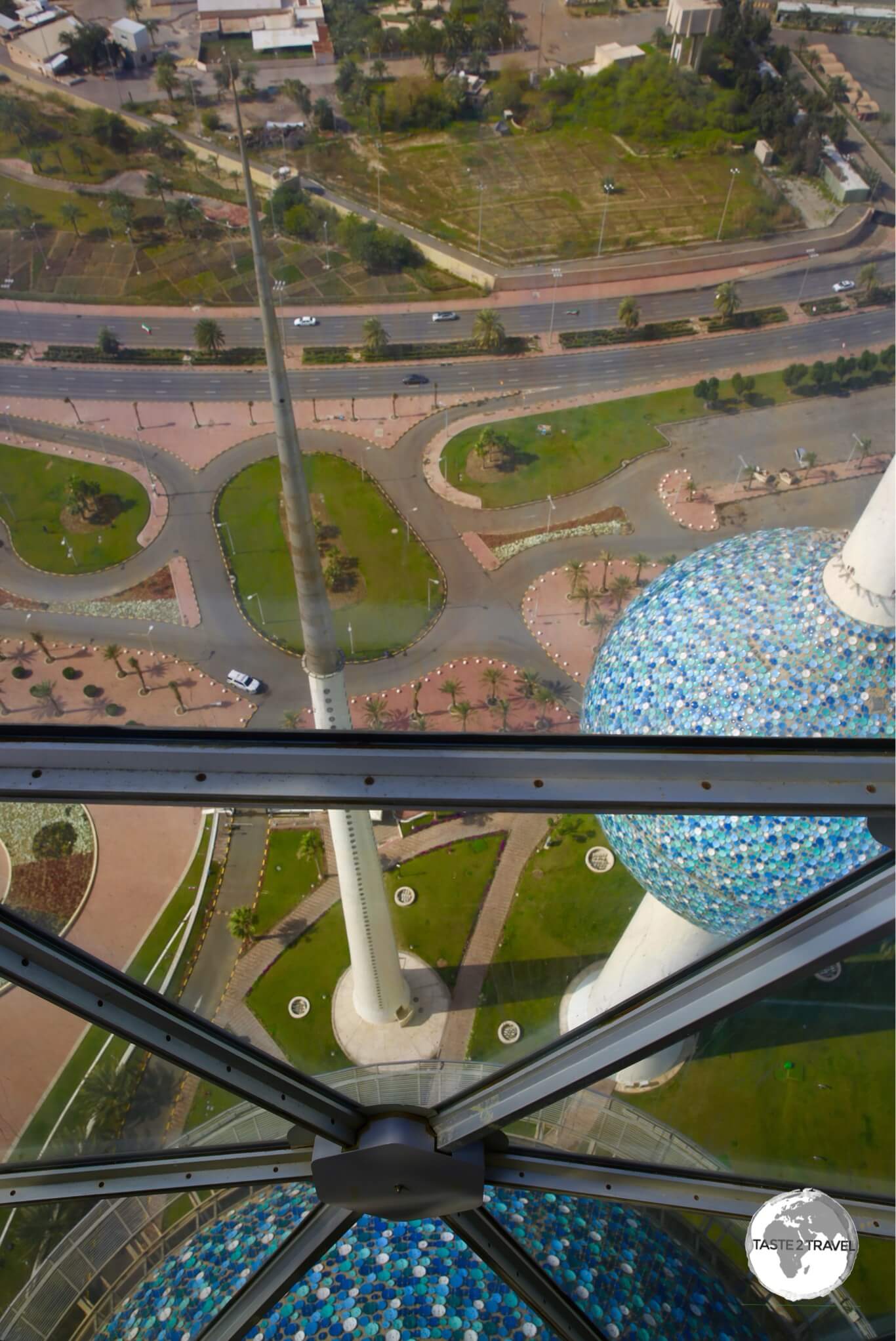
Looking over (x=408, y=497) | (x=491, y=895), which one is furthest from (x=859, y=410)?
(x=491, y=895)

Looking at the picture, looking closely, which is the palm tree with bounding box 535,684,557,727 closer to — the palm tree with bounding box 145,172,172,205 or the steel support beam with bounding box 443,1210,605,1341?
the steel support beam with bounding box 443,1210,605,1341

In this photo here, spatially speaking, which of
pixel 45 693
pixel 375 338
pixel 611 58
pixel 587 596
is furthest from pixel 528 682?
pixel 611 58

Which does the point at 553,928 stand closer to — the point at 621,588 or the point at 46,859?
the point at 46,859

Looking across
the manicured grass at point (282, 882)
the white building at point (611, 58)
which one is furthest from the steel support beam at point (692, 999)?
the white building at point (611, 58)

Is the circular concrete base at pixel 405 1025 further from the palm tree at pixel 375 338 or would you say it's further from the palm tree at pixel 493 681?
the palm tree at pixel 375 338

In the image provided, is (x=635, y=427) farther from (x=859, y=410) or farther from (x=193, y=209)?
(x=193, y=209)

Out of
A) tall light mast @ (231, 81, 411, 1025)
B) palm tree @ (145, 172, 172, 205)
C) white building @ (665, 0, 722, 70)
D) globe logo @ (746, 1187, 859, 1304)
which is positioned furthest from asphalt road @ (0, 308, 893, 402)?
globe logo @ (746, 1187, 859, 1304)
